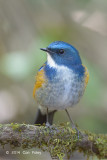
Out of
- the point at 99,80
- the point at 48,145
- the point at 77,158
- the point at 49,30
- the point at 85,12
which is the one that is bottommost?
the point at 77,158

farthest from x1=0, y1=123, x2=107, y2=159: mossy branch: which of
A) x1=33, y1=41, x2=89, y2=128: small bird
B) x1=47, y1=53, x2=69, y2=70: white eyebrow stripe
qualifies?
x1=47, y1=53, x2=69, y2=70: white eyebrow stripe

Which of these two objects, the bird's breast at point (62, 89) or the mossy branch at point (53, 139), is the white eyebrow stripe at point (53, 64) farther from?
the mossy branch at point (53, 139)

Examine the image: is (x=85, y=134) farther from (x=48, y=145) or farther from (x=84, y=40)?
(x=84, y=40)

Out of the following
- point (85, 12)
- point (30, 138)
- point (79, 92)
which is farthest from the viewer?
point (85, 12)

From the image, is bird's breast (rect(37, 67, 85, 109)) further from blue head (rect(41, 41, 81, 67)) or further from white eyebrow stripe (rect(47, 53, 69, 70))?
blue head (rect(41, 41, 81, 67))

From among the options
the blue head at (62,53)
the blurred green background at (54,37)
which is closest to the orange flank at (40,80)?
the blue head at (62,53)

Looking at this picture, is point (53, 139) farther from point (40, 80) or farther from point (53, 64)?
point (53, 64)

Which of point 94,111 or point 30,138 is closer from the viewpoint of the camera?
point 30,138

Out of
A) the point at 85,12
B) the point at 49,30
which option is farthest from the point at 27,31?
the point at 85,12
